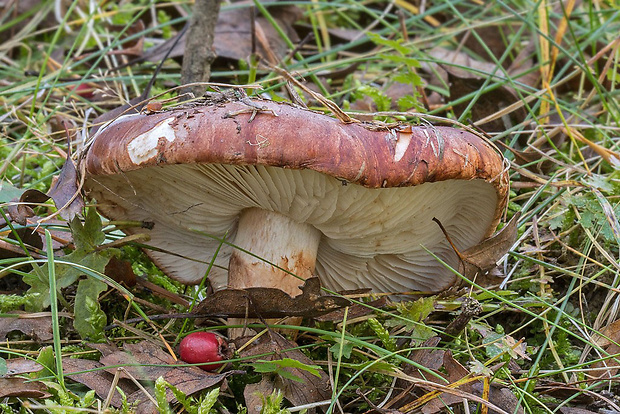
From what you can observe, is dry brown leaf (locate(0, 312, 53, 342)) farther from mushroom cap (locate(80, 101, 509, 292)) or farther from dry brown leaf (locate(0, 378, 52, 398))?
mushroom cap (locate(80, 101, 509, 292))

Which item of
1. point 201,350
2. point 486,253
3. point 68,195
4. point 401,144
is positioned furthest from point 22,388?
point 486,253

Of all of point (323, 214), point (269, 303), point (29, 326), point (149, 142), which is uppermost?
point (149, 142)

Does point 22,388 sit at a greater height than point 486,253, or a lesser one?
lesser

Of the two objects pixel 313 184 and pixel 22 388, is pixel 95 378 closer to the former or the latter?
pixel 22 388

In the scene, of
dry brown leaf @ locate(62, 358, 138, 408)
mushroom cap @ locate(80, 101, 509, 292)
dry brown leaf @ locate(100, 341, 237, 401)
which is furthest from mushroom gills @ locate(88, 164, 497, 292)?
dry brown leaf @ locate(62, 358, 138, 408)

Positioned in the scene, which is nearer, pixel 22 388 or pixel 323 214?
pixel 22 388

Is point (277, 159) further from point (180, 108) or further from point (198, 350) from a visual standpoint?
point (198, 350)

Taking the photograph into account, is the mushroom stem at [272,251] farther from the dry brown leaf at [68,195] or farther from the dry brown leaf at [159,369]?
the dry brown leaf at [68,195]
